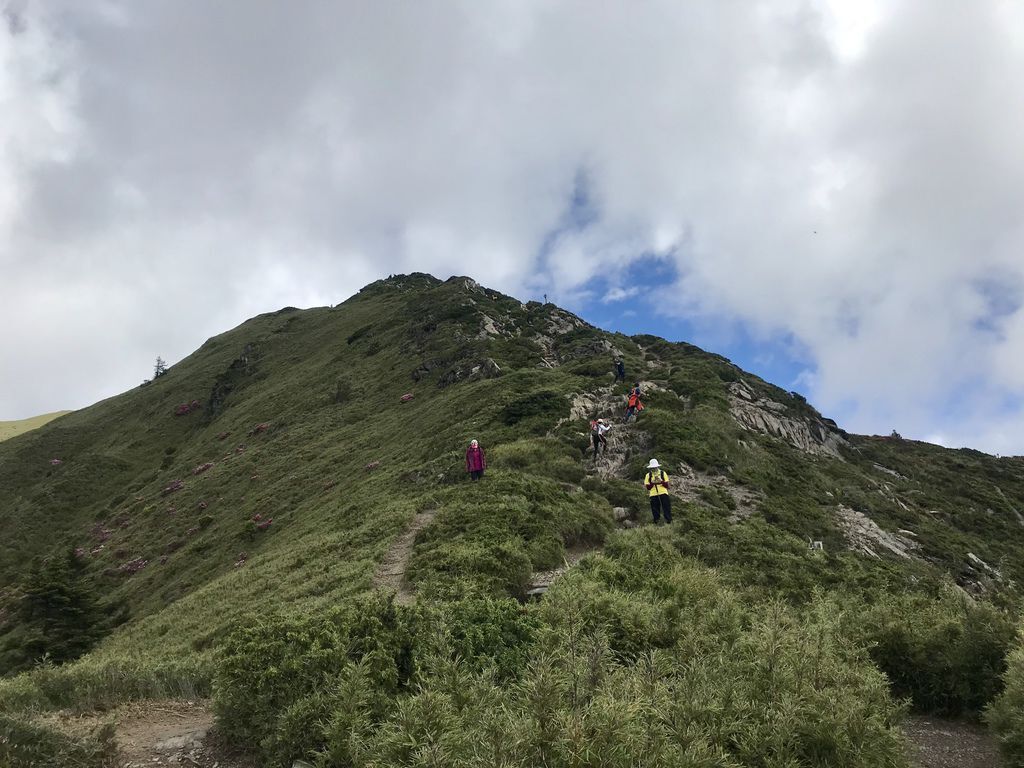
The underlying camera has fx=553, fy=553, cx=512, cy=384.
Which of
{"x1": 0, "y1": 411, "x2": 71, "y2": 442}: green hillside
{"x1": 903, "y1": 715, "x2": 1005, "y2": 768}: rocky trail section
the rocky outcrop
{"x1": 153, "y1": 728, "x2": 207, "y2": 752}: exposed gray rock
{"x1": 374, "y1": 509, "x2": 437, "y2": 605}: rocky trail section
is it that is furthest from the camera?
{"x1": 0, "y1": 411, "x2": 71, "y2": 442}: green hillside

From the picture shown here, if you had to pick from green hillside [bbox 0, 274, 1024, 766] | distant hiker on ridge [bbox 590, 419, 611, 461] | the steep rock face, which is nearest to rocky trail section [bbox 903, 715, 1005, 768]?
green hillside [bbox 0, 274, 1024, 766]

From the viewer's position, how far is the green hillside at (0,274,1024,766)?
569 centimetres

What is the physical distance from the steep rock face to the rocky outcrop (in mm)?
9216

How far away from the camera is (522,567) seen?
13.8 m

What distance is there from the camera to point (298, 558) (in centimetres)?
2008

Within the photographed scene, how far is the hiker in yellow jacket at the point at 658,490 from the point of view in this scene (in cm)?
1780

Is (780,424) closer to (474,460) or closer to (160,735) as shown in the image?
(474,460)

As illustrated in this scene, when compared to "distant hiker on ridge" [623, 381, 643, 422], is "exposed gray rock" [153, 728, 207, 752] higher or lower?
lower

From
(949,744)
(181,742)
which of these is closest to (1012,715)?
(949,744)

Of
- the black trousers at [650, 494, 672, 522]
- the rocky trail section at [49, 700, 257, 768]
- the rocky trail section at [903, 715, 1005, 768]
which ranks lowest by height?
the rocky trail section at [903, 715, 1005, 768]

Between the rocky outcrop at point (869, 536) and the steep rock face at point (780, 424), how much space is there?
922cm

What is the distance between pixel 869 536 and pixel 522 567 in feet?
52.3

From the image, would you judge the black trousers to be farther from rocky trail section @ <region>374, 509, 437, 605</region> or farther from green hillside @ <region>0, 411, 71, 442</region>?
green hillside @ <region>0, 411, 71, 442</region>

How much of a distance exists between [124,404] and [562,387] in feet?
238
